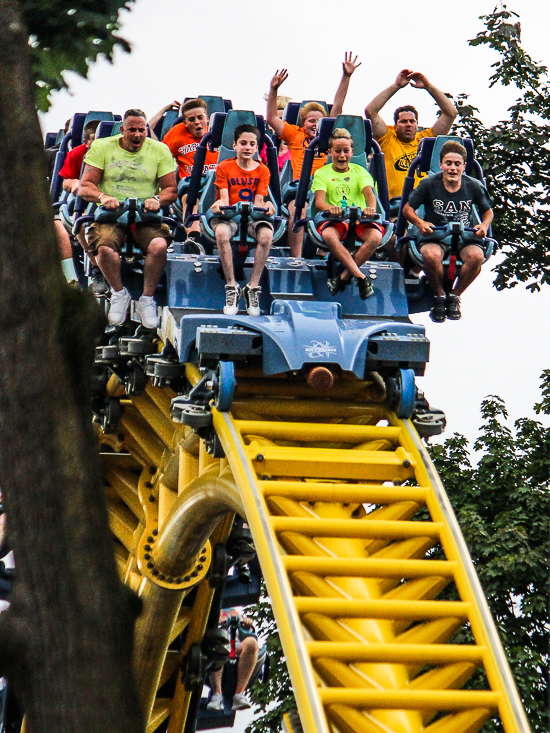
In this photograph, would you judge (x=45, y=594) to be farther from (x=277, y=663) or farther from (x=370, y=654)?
(x=277, y=663)

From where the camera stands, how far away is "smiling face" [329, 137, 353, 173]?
7875 mm

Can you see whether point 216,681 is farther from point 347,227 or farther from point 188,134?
point 347,227

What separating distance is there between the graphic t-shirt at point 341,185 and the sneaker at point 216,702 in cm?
687

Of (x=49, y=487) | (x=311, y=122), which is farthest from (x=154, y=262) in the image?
(x=49, y=487)

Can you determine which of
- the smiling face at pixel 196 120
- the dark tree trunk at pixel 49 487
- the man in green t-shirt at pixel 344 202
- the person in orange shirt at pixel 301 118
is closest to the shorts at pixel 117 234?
the man in green t-shirt at pixel 344 202

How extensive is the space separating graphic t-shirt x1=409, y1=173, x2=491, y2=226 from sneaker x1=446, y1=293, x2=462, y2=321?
484 millimetres

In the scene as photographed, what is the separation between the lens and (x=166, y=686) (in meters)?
12.2

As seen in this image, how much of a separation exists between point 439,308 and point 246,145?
166 centimetres

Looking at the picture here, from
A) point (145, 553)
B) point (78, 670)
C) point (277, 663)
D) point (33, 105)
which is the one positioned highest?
point (277, 663)

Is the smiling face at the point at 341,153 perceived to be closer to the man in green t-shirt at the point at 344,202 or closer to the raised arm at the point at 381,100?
the man in green t-shirt at the point at 344,202

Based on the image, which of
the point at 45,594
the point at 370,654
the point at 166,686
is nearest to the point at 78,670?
the point at 45,594

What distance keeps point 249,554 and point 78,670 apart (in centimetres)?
891

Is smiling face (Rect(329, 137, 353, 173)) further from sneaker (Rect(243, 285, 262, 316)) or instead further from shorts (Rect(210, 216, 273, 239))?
sneaker (Rect(243, 285, 262, 316))

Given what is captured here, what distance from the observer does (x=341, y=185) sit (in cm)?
798
